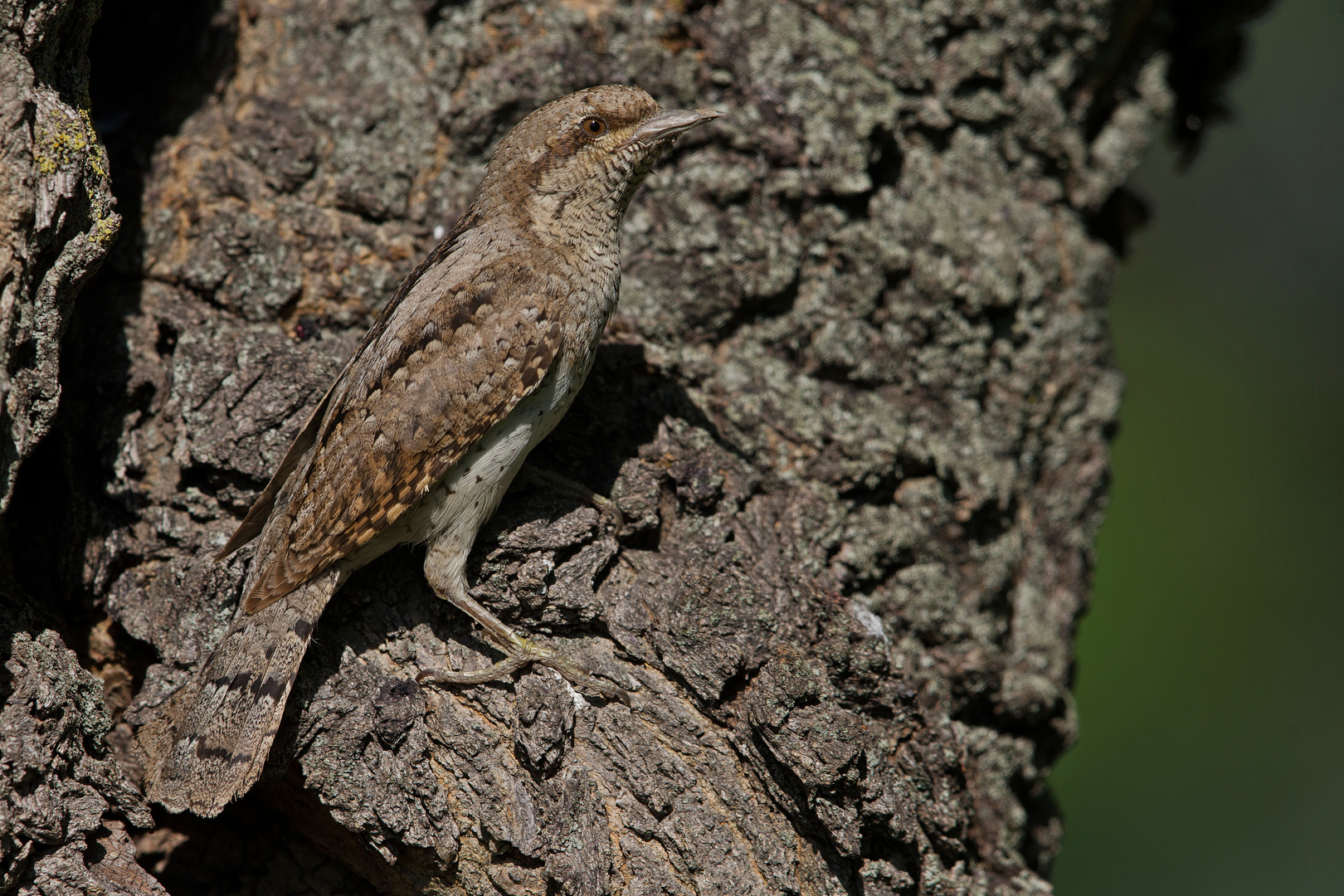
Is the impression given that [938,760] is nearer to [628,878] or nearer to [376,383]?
[628,878]

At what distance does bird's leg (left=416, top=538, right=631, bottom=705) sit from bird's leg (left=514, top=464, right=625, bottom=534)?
353 mm

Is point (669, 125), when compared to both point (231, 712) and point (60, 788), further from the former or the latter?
point (60, 788)

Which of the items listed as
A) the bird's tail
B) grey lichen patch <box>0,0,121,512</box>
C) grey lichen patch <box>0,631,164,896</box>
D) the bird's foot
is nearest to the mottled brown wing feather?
the bird's tail

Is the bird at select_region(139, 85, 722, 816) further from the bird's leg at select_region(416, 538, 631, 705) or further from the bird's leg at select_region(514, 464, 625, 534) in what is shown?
the bird's leg at select_region(514, 464, 625, 534)

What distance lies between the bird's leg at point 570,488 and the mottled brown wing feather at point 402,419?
25cm

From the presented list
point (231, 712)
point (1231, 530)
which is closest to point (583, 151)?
point (231, 712)

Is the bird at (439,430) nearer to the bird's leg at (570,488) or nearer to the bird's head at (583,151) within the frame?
the bird's head at (583,151)

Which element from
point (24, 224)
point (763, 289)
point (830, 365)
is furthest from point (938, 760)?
point (24, 224)

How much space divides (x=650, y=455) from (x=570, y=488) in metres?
0.29

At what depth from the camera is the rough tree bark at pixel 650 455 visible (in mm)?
2545

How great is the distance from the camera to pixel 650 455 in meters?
3.03

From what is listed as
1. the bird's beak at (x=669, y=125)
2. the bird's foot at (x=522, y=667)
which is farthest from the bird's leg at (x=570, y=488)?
the bird's beak at (x=669, y=125)

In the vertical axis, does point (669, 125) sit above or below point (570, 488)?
above

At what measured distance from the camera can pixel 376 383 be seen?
9.09ft
